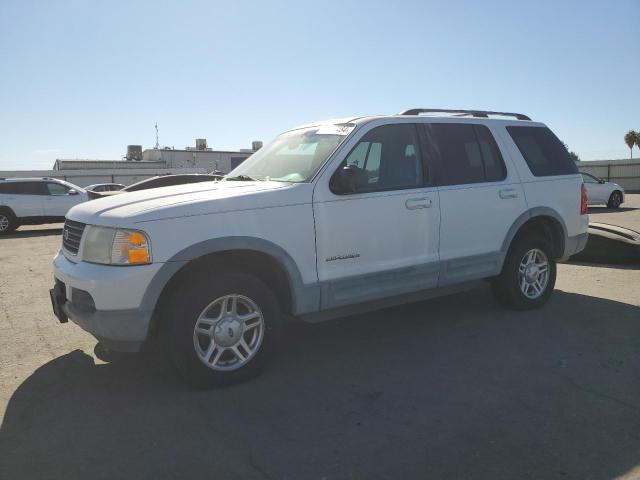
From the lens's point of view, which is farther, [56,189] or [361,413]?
[56,189]

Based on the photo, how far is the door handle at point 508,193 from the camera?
16.9 ft

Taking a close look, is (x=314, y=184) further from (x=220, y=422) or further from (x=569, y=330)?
(x=569, y=330)

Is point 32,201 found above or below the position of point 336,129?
below

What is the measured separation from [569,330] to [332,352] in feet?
7.37

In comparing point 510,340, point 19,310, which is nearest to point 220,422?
point 510,340

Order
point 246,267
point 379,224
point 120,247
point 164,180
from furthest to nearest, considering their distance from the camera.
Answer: point 164,180 < point 379,224 < point 246,267 < point 120,247

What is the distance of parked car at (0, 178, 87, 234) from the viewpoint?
1625 cm

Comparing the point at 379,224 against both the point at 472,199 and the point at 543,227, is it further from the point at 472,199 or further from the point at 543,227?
the point at 543,227

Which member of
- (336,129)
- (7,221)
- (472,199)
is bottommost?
(7,221)

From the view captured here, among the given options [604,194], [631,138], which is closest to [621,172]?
[604,194]

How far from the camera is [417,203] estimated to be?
4512mm

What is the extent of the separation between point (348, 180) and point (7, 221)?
1568cm

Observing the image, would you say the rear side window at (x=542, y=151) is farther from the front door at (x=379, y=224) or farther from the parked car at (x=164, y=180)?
the parked car at (x=164, y=180)

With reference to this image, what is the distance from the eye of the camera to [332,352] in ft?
14.7
